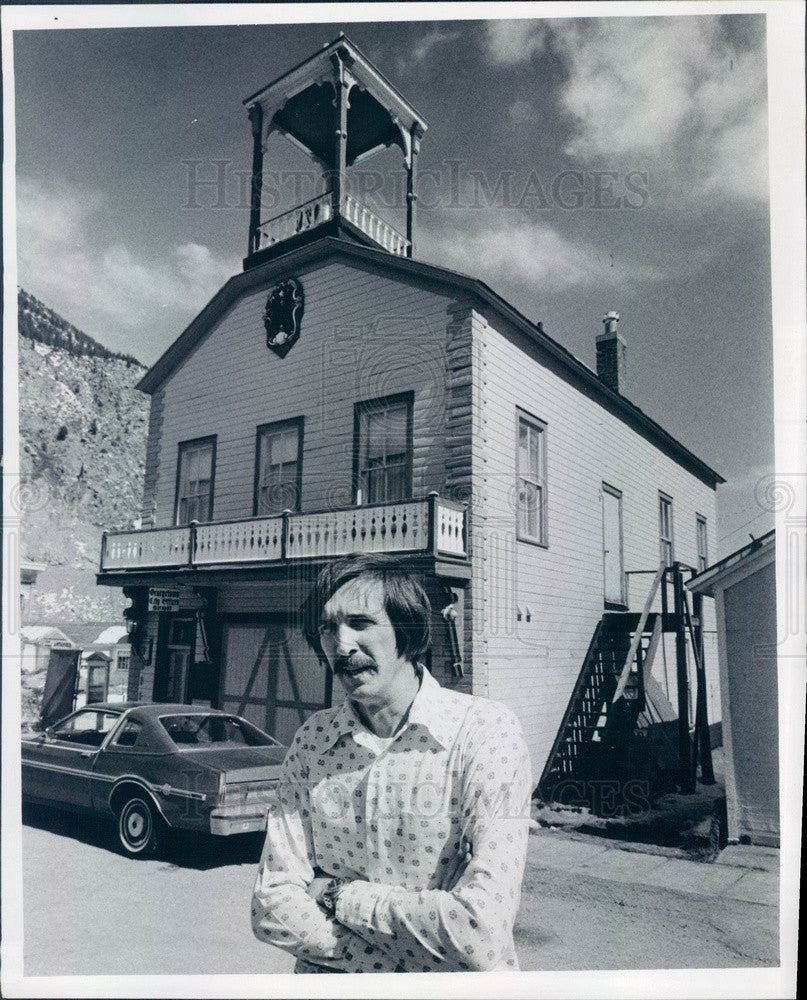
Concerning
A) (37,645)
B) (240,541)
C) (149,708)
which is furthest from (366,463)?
(37,645)

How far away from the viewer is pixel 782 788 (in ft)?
15.5

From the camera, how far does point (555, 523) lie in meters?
4.78

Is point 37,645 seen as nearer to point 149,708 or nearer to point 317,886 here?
point 149,708

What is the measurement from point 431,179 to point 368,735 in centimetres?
311

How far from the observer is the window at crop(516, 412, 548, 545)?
4.68m

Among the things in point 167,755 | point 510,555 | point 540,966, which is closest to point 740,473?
point 510,555

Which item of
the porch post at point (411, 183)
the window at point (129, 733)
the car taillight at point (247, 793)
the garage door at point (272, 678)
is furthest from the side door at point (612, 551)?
the window at point (129, 733)

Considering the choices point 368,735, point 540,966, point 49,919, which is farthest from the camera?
point 49,919

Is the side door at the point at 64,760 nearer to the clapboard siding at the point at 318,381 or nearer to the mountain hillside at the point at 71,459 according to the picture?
the mountain hillside at the point at 71,459

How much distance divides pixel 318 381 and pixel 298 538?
93 centimetres

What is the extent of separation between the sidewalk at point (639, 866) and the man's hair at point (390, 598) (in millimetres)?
1360

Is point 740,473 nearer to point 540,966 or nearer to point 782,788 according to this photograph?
point 782,788

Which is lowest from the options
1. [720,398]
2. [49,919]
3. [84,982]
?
[84,982]

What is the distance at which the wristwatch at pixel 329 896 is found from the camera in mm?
3445
